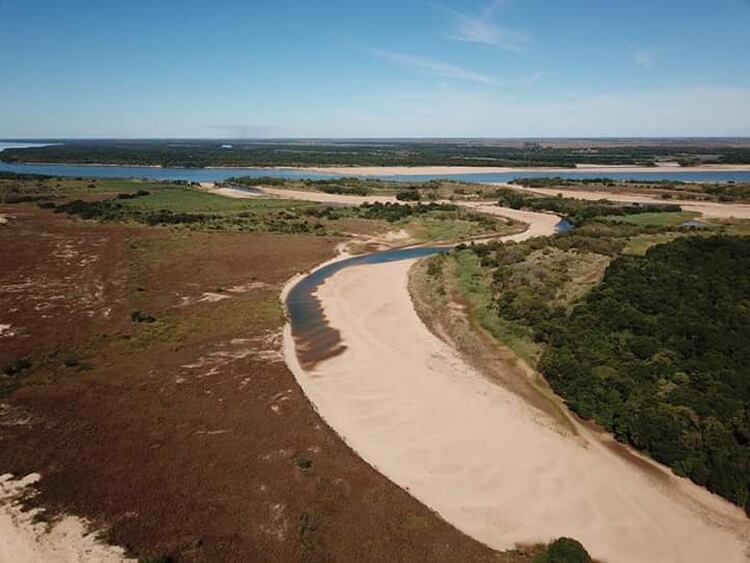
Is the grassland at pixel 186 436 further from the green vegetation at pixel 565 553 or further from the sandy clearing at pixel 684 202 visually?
the sandy clearing at pixel 684 202

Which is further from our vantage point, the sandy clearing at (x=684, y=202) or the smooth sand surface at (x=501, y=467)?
the sandy clearing at (x=684, y=202)

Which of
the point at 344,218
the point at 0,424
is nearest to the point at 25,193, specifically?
the point at 344,218

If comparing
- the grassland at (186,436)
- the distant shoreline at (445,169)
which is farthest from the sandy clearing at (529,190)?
the grassland at (186,436)

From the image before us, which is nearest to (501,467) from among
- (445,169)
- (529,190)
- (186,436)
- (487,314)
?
(186,436)

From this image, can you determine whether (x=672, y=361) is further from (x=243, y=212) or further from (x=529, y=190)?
(x=529, y=190)

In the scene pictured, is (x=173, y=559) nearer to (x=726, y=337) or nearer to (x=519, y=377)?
(x=519, y=377)

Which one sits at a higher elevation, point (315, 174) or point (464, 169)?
point (464, 169)
